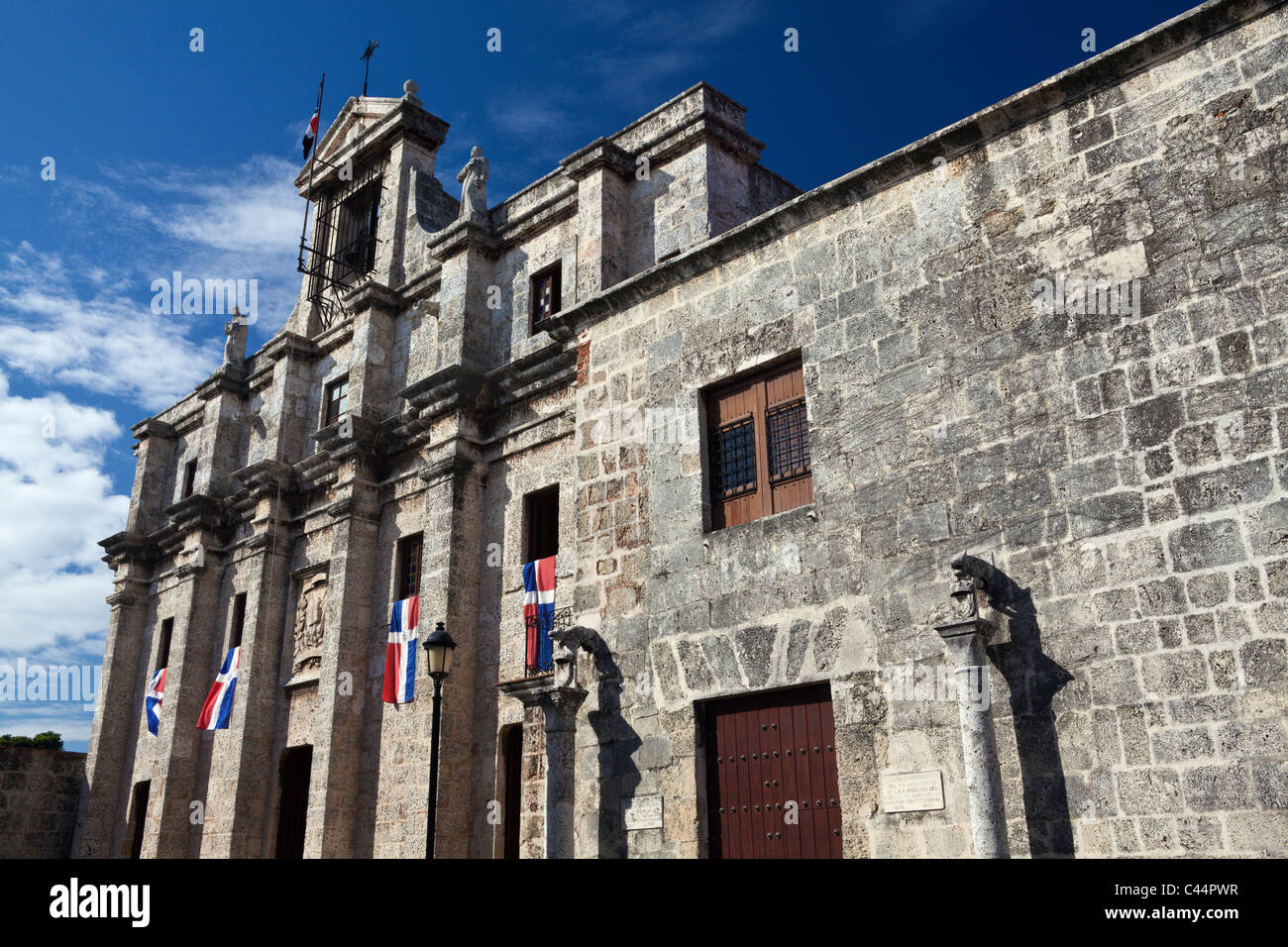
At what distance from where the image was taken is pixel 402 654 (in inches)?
596

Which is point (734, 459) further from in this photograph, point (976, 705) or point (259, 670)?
point (259, 670)

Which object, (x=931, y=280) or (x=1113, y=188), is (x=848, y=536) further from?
(x=1113, y=188)

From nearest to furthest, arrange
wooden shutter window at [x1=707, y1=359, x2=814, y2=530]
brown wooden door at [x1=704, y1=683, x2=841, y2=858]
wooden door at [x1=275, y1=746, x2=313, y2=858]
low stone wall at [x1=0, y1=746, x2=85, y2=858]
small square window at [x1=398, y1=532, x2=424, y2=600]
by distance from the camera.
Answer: brown wooden door at [x1=704, y1=683, x2=841, y2=858] → wooden shutter window at [x1=707, y1=359, x2=814, y2=530] → small square window at [x1=398, y1=532, x2=424, y2=600] → wooden door at [x1=275, y1=746, x2=313, y2=858] → low stone wall at [x1=0, y1=746, x2=85, y2=858]

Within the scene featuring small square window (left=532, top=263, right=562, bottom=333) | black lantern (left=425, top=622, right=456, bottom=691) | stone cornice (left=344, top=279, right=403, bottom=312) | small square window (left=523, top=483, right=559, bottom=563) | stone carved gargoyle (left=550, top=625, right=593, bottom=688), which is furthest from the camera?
stone cornice (left=344, top=279, right=403, bottom=312)

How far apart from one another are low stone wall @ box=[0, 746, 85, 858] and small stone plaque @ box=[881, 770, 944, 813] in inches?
786

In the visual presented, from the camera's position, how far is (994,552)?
7.59 metres

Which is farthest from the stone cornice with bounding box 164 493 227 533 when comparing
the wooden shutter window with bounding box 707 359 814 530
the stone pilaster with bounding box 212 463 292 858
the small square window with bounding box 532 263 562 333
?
the wooden shutter window with bounding box 707 359 814 530

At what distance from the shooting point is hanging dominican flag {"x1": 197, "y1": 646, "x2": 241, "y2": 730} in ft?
60.4

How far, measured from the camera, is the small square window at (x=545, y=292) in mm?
16062

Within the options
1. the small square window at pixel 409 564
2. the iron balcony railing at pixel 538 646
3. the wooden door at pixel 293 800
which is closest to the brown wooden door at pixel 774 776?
the iron balcony railing at pixel 538 646

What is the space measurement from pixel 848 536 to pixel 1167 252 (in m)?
3.07

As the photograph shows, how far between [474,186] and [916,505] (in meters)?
11.8

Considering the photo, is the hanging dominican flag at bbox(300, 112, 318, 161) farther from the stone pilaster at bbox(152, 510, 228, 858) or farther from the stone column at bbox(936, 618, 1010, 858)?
the stone column at bbox(936, 618, 1010, 858)

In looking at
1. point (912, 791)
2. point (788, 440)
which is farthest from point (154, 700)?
point (912, 791)
